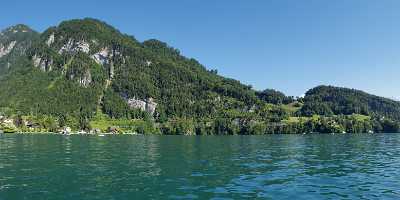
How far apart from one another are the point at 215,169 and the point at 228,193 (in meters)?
21.8

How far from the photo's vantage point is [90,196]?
4272cm

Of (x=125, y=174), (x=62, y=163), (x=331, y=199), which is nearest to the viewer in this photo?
(x=331, y=199)

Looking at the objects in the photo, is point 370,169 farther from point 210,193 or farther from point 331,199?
point 210,193

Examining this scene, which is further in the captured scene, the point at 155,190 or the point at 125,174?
the point at 125,174

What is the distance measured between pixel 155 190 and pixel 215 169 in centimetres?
2085

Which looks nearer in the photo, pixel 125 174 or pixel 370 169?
pixel 125 174

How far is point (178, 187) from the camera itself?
48.1 m

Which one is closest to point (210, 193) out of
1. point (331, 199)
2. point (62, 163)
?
point (331, 199)

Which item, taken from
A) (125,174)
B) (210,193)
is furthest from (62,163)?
(210,193)

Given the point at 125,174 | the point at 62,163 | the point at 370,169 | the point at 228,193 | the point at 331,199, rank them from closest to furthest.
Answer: the point at 331,199 → the point at 228,193 → the point at 125,174 → the point at 370,169 → the point at 62,163

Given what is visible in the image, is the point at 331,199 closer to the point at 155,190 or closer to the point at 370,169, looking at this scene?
the point at 155,190

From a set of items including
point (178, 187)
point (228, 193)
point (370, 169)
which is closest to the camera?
point (228, 193)

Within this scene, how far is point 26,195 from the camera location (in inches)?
1695

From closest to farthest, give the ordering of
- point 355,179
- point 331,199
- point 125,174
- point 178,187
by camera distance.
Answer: point 331,199, point 178,187, point 355,179, point 125,174
